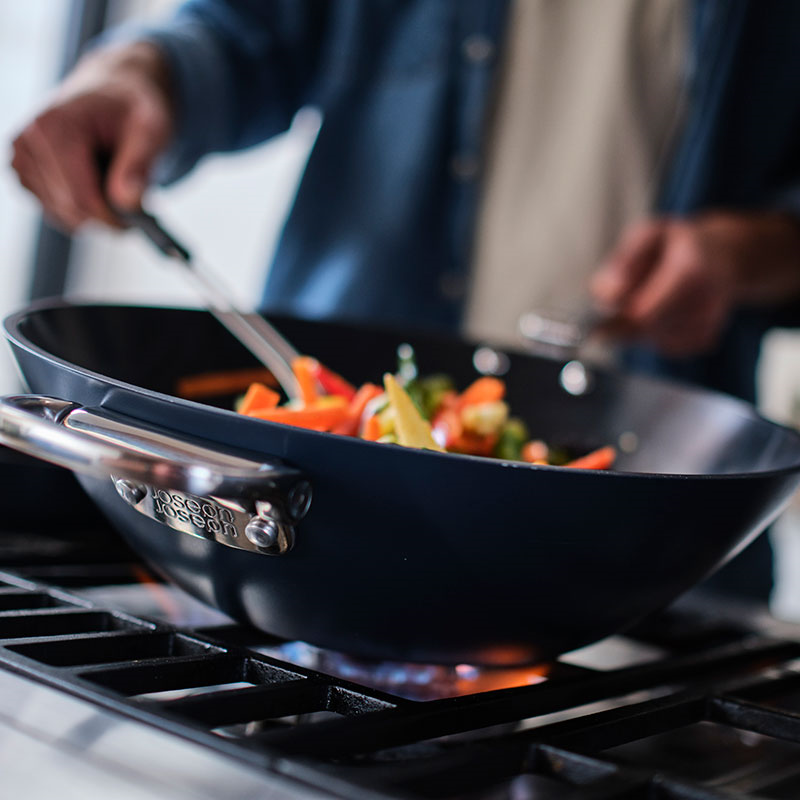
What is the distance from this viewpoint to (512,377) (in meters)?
0.87

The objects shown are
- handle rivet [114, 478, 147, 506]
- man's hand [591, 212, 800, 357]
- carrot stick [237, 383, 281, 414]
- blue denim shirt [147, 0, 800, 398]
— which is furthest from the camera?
blue denim shirt [147, 0, 800, 398]

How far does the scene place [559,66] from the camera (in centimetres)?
145

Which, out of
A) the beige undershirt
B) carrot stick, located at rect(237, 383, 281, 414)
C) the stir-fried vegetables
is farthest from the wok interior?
the beige undershirt

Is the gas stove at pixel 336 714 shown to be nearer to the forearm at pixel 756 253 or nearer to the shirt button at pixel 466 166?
the forearm at pixel 756 253

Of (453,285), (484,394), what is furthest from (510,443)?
(453,285)

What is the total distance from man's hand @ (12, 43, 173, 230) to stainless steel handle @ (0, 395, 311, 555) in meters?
0.49

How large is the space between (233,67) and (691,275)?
1.96 ft

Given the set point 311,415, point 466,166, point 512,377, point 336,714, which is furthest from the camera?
point 466,166

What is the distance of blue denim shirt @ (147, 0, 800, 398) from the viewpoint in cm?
136

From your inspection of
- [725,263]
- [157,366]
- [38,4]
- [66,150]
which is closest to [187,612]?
[157,366]

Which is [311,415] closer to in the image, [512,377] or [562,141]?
[512,377]

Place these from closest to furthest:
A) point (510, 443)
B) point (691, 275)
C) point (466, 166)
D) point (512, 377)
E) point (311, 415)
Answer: point (311, 415) < point (510, 443) < point (512, 377) < point (691, 275) < point (466, 166)

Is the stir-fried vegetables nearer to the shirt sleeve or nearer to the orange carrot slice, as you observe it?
the orange carrot slice

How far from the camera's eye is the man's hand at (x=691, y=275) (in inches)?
44.4
